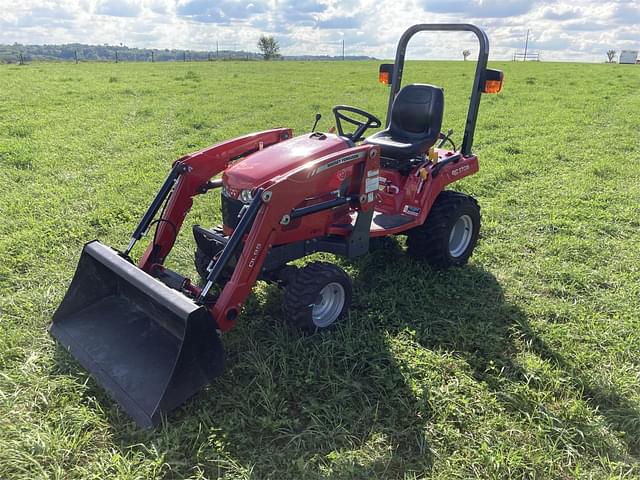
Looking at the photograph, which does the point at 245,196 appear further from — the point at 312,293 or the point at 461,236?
the point at 461,236

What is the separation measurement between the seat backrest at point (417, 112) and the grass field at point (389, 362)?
1103 millimetres

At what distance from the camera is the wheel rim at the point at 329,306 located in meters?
3.61

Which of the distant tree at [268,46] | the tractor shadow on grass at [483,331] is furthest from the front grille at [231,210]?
the distant tree at [268,46]

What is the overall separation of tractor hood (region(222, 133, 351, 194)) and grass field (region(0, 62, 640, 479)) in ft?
3.25

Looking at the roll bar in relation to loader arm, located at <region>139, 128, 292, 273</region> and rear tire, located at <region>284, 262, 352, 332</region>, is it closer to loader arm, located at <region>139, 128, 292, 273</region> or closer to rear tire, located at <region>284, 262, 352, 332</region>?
loader arm, located at <region>139, 128, 292, 273</region>

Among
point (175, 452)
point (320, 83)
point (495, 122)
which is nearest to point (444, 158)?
point (175, 452)

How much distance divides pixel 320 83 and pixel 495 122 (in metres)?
11.3

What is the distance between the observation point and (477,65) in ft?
13.8

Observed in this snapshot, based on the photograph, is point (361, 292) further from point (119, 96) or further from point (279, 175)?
point (119, 96)

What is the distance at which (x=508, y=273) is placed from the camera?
4.56 metres

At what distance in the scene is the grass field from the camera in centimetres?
257

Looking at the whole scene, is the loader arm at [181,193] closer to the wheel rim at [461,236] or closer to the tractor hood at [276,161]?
the tractor hood at [276,161]

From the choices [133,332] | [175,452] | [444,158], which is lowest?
[175,452]

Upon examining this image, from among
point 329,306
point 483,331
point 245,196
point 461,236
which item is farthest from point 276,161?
point 461,236
